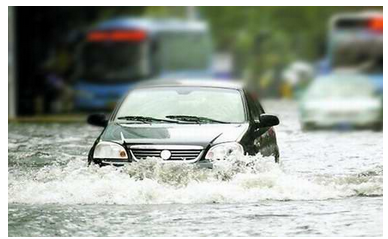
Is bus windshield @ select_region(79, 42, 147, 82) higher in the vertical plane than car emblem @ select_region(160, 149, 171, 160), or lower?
lower

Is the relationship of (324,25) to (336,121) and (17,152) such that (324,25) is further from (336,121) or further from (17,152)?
(17,152)

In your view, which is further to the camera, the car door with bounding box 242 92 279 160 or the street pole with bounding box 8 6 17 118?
the street pole with bounding box 8 6 17 118

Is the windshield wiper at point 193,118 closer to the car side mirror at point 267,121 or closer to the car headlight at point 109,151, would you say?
the car side mirror at point 267,121

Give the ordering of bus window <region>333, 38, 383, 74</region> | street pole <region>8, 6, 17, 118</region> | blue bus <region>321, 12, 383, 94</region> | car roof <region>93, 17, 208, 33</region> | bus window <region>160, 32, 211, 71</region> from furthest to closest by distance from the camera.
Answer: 1. car roof <region>93, 17, 208, 33</region>
2. bus window <region>160, 32, 211, 71</region>
3. street pole <region>8, 6, 17, 118</region>
4. blue bus <region>321, 12, 383, 94</region>
5. bus window <region>333, 38, 383, 74</region>

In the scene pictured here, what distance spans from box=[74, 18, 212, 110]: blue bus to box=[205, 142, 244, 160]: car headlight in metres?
21.0

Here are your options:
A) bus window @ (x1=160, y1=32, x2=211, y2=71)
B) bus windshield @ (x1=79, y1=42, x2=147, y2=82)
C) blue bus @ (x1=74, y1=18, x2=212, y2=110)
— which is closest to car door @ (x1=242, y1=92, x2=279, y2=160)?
blue bus @ (x1=74, y1=18, x2=212, y2=110)

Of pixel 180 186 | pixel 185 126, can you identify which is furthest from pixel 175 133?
pixel 180 186

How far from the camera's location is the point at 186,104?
547 inches

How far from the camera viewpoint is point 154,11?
3944cm

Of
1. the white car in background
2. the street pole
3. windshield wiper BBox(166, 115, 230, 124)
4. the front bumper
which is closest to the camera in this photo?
the front bumper

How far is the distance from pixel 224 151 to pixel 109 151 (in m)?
1.19

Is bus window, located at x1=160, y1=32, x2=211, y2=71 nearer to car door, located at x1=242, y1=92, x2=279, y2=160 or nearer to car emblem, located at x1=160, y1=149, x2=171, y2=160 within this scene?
car door, located at x1=242, y1=92, x2=279, y2=160

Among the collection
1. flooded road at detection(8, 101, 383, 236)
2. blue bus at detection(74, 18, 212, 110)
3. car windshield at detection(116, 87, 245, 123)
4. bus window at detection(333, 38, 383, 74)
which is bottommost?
blue bus at detection(74, 18, 212, 110)

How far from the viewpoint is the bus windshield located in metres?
33.8
